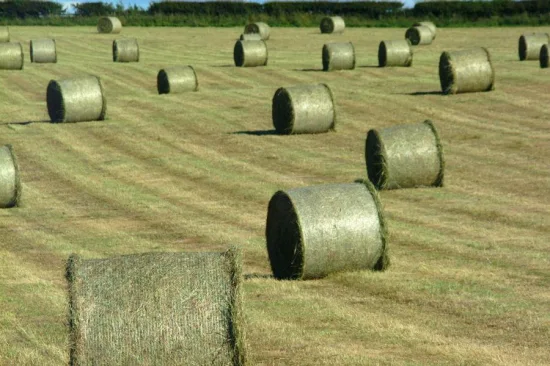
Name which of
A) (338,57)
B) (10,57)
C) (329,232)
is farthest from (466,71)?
(329,232)

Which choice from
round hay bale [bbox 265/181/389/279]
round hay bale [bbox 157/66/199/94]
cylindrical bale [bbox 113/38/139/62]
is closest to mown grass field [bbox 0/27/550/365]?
round hay bale [bbox 265/181/389/279]

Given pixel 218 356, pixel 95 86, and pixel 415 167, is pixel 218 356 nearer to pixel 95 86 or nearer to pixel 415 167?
pixel 415 167

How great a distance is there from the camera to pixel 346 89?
39250mm

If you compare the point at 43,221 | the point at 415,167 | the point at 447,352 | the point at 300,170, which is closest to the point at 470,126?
the point at 300,170

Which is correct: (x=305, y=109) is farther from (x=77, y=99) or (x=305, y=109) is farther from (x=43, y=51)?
(x=43, y=51)

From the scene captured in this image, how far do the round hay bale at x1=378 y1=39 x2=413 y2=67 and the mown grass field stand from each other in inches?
24.3

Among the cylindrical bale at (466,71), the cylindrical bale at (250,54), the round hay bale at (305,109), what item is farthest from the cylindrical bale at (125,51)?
the round hay bale at (305,109)

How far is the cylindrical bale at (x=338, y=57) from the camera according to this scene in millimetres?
44688

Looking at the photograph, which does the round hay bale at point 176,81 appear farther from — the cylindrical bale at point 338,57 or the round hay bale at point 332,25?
the round hay bale at point 332,25

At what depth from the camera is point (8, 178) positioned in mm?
20922

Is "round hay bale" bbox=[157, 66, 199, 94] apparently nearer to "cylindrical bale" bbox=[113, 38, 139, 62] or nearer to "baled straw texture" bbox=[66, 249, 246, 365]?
"cylindrical bale" bbox=[113, 38, 139, 62]

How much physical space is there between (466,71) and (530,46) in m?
10.9

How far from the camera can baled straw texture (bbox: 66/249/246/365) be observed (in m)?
10.3

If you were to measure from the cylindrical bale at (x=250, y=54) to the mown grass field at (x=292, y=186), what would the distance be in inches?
23.4
